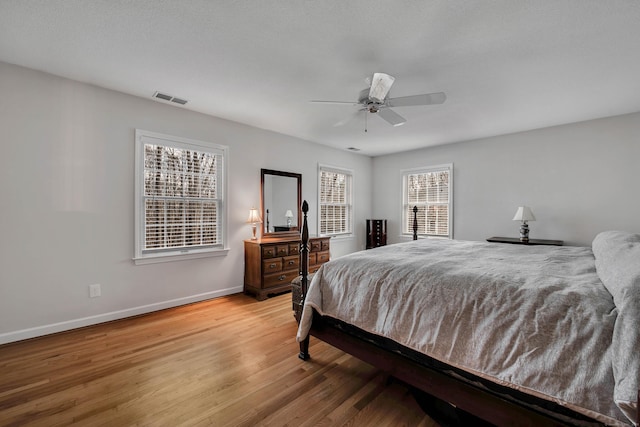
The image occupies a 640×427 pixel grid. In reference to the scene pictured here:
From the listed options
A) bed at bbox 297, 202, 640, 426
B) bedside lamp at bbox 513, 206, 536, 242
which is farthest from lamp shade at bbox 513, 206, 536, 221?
bed at bbox 297, 202, 640, 426

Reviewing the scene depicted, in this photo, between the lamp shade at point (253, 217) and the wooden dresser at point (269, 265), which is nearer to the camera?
the wooden dresser at point (269, 265)

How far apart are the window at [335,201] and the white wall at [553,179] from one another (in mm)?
1691

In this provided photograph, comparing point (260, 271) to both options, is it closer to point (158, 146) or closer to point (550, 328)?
point (158, 146)

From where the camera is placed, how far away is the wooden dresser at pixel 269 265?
3922 mm

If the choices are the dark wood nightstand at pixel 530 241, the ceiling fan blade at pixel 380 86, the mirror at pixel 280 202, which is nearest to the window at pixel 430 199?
the dark wood nightstand at pixel 530 241

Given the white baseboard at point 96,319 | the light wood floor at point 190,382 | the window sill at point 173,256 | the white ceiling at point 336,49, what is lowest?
the light wood floor at point 190,382

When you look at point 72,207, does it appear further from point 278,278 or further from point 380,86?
point 380,86

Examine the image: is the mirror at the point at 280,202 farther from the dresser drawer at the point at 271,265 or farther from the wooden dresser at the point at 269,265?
the dresser drawer at the point at 271,265

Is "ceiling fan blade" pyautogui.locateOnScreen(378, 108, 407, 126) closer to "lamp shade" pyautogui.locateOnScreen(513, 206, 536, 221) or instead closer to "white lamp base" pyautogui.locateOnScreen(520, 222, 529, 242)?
"lamp shade" pyautogui.locateOnScreen(513, 206, 536, 221)

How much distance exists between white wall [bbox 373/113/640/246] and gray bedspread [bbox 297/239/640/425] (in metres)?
2.52

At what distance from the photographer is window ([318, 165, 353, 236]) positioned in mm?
5602

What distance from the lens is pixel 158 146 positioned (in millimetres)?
3480

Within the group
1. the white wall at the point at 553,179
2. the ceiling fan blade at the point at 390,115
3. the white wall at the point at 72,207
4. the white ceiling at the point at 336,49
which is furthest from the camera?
the white wall at the point at 553,179

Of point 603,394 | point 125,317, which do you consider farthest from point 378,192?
point 603,394
